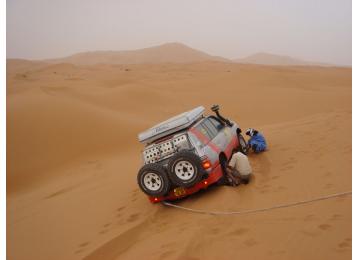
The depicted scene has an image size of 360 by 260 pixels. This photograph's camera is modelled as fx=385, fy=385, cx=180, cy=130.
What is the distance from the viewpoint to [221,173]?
314 inches

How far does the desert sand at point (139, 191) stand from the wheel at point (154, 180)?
1.62ft

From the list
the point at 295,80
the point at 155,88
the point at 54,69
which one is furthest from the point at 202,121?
the point at 54,69

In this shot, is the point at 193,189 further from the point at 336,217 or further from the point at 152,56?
the point at 152,56

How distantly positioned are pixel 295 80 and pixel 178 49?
81.8 m

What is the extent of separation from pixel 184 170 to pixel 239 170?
1.33 metres

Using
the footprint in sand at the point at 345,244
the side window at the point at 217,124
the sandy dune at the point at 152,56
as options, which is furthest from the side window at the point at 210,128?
the sandy dune at the point at 152,56

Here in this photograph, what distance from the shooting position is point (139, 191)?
9539mm

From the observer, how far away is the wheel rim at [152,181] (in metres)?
7.39

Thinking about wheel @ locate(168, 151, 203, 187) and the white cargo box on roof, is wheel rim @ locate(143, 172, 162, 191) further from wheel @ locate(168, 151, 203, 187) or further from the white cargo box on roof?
the white cargo box on roof

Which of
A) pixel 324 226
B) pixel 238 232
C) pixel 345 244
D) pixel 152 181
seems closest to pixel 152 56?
pixel 152 181

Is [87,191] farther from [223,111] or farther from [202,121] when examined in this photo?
[223,111]

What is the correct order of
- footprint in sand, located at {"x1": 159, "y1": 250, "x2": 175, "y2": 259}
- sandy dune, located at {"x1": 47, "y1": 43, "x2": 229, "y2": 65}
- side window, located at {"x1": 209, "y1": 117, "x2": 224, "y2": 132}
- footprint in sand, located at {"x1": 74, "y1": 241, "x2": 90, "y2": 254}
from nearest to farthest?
footprint in sand, located at {"x1": 159, "y1": 250, "x2": 175, "y2": 259}, footprint in sand, located at {"x1": 74, "y1": 241, "x2": 90, "y2": 254}, side window, located at {"x1": 209, "y1": 117, "x2": 224, "y2": 132}, sandy dune, located at {"x1": 47, "y1": 43, "x2": 229, "y2": 65}

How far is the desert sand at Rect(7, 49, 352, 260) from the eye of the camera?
5.54 meters

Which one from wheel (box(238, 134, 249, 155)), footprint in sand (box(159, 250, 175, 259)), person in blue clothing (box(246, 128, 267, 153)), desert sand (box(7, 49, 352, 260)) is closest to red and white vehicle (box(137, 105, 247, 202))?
desert sand (box(7, 49, 352, 260))
